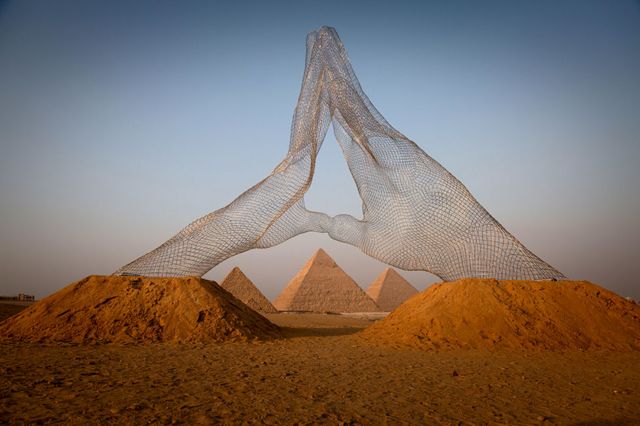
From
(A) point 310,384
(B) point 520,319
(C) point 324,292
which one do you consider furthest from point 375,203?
(C) point 324,292

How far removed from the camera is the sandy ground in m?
5.40

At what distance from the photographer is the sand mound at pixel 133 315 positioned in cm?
1145

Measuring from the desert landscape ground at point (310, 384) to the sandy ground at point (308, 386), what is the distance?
0.06 feet

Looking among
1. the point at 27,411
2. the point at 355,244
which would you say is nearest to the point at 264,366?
the point at 27,411

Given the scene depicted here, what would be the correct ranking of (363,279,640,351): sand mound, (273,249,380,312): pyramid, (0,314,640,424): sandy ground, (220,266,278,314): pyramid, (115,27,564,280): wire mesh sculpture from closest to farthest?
(0,314,640,424): sandy ground
(363,279,640,351): sand mound
(115,27,564,280): wire mesh sculpture
(220,266,278,314): pyramid
(273,249,380,312): pyramid

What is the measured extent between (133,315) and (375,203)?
7.46m

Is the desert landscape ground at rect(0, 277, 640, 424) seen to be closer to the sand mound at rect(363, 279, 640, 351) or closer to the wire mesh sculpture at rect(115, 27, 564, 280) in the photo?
the sand mound at rect(363, 279, 640, 351)

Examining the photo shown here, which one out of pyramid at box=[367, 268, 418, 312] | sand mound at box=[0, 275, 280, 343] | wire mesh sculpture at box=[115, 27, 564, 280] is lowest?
pyramid at box=[367, 268, 418, 312]

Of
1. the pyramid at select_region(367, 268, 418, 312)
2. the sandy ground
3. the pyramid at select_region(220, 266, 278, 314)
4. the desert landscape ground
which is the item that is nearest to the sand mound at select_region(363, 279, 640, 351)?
the desert landscape ground

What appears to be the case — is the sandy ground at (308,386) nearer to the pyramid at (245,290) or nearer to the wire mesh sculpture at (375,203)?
the wire mesh sculpture at (375,203)

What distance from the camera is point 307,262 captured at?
156 feet

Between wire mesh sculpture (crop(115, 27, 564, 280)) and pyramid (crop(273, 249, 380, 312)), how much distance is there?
32.4 m

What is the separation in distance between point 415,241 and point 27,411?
960cm

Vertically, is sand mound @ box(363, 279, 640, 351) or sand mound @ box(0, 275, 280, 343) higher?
sand mound @ box(0, 275, 280, 343)
